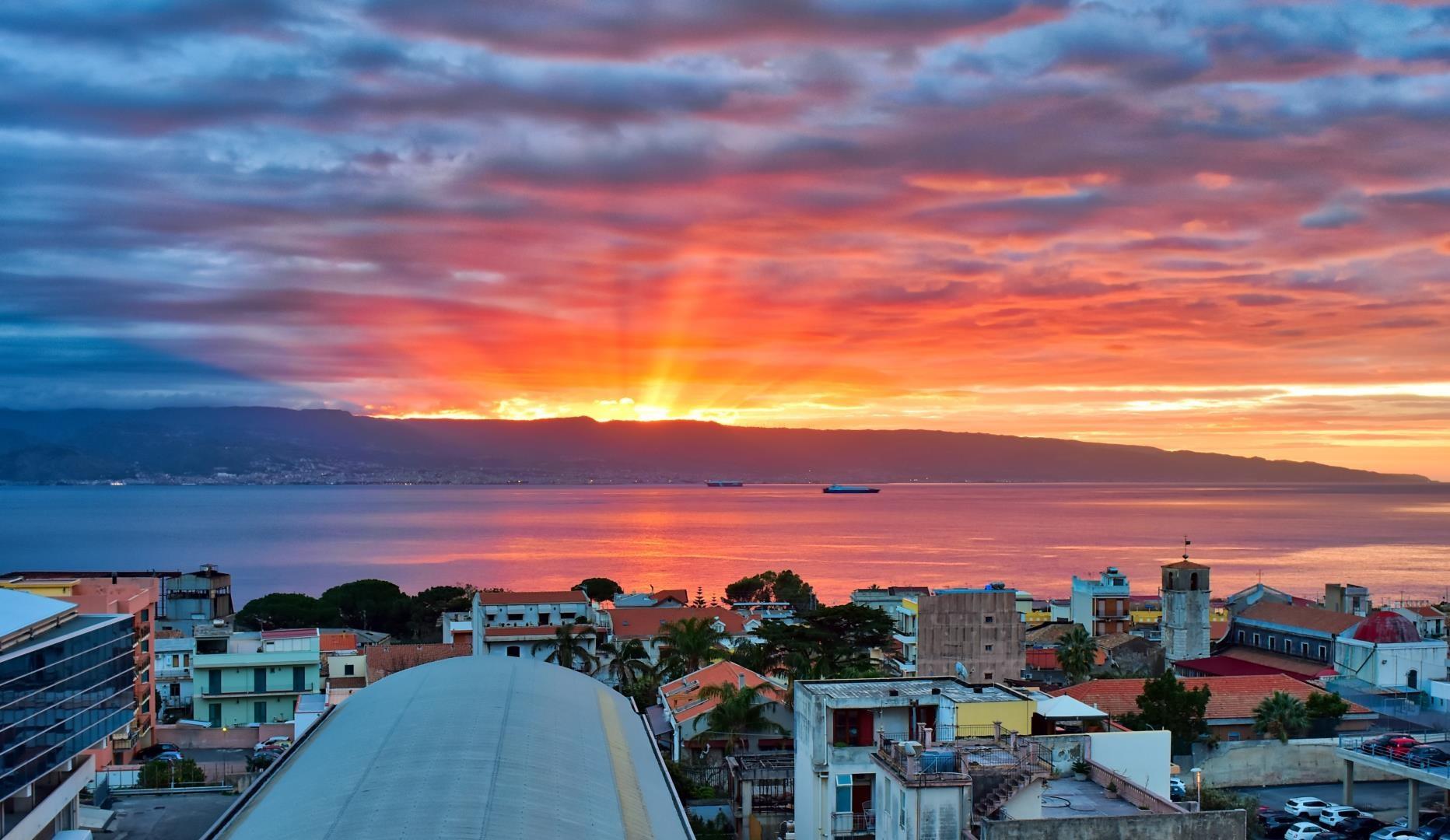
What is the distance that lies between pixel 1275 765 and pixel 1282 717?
2.09 meters

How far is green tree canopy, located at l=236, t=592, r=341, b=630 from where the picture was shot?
87500 millimetres

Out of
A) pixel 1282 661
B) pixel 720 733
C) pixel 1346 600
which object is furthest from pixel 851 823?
pixel 1346 600

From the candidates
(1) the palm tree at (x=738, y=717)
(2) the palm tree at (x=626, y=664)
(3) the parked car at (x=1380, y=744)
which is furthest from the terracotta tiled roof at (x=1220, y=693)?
(2) the palm tree at (x=626, y=664)

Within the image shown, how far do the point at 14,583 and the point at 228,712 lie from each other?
1355 cm

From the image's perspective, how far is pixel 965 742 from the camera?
23.4 meters

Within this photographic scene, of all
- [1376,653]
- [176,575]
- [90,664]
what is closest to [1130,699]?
[1376,653]

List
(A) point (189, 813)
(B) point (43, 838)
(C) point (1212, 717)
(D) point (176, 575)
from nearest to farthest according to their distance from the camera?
(B) point (43, 838) < (A) point (189, 813) < (C) point (1212, 717) < (D) point (176, 575)

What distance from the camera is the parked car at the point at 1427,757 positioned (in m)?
33.8

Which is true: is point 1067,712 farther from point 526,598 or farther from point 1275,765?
point 526,598

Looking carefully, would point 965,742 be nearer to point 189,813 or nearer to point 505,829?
point 505,829

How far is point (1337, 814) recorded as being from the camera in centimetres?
3531

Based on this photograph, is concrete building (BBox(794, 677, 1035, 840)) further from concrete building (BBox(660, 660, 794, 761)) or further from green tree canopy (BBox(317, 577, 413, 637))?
green tree canopy (BBox(317, 577, 413, 637))

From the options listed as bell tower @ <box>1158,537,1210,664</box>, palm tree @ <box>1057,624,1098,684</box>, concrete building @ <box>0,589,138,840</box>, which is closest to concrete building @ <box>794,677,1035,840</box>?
concrete building @ <box>0,589,138,840</box>

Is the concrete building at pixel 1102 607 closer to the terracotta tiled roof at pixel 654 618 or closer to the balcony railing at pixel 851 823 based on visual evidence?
the terracotta tiled roof at pixel 654 618
